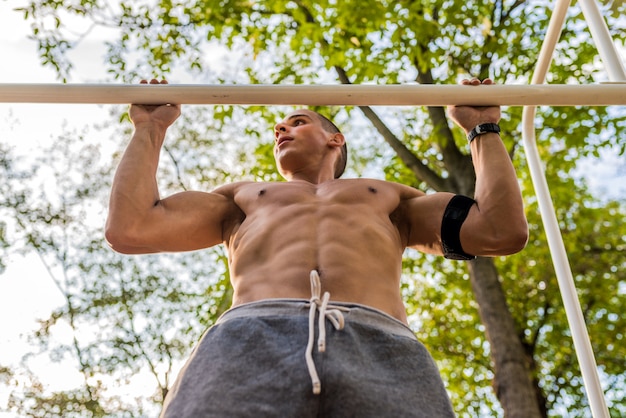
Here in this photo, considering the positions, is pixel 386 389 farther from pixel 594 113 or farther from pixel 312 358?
pixel 594 113

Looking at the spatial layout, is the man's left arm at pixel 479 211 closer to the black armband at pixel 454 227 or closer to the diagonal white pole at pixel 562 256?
the black armband at pixel 454 227

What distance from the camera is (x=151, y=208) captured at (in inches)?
73.7

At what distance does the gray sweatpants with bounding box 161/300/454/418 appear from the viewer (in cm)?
136

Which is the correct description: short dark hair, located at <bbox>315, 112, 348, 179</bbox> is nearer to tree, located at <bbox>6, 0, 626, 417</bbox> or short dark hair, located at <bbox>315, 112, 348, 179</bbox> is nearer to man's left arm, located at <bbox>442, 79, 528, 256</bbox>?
man's left arm, located at <bbox>442, 79, 528, 256</bbox>

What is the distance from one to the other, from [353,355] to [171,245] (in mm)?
788

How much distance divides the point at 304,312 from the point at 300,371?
0.18m

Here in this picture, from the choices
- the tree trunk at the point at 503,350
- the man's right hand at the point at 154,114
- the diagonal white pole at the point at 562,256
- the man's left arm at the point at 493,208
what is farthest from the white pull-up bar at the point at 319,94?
the tree trunk at the point at 503,350

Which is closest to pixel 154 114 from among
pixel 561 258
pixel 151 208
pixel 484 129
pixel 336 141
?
pixel 151 208

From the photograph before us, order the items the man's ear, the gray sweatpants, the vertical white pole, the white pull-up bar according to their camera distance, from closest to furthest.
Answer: the gray sweatpants
the white pull-up bar
the vertical white pole
the man's ear

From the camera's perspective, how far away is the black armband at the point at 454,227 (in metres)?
1.92

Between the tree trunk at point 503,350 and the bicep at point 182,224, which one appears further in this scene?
the tree trunk at point 503,350

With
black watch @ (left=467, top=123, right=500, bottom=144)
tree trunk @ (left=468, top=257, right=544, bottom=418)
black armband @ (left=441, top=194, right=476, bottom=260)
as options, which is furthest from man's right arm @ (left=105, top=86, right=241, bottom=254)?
tree trunk @ (left=468, top=257, right=544, bottom=418)

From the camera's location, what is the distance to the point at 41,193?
959 cm

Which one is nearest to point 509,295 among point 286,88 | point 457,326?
point 457,326
